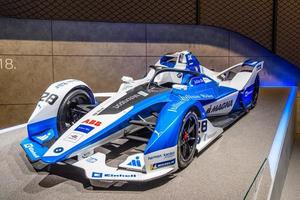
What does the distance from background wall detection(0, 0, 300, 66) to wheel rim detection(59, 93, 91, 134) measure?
288cm

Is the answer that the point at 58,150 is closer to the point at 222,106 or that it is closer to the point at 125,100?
the point at 125,100

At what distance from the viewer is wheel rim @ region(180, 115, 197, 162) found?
2053mm

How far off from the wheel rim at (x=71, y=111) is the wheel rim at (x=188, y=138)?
88 cm

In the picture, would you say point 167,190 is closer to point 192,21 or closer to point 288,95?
point 288,95

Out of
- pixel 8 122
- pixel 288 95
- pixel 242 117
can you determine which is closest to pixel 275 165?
pixel 242 117

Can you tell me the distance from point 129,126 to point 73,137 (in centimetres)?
47

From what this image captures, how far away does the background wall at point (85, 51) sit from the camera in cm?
464

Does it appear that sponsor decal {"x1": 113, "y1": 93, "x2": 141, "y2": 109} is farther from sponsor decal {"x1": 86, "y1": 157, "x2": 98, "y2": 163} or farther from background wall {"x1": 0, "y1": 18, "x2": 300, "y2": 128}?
background wall {"x1": 0, "y1": 18, "x2": 300, "y2": 128}

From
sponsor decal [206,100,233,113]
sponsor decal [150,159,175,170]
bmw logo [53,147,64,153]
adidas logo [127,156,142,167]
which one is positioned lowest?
sponsor decal [150,159,175,170]

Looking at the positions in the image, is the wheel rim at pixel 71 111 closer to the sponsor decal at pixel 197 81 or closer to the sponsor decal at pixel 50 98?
the sponsor decal at pixel 50 98

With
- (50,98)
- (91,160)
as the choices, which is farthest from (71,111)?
(91,160)

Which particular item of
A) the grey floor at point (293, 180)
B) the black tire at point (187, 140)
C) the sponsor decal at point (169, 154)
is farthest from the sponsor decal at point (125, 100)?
the grey floor at point (293, 180)

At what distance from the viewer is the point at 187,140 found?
209cm

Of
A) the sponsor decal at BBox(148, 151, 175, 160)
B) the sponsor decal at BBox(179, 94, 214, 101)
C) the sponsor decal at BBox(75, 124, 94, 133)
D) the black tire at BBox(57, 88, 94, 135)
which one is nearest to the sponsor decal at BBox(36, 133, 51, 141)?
the black tire at BBox(57, 88, 94, 135)
